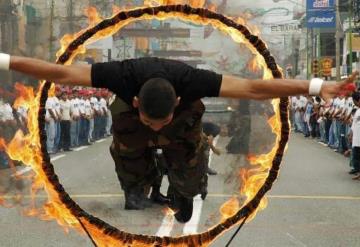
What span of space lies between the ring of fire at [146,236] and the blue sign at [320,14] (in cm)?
1834

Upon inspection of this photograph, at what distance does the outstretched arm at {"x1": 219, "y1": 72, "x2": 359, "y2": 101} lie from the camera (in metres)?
4.77

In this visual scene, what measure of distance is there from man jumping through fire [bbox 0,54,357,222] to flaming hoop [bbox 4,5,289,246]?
1.60 feet

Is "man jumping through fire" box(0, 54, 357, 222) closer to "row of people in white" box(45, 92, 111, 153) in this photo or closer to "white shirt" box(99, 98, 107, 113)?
"row of people in white" box(45, 92, 111, 153)

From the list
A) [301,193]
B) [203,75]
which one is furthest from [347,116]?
[203,75]

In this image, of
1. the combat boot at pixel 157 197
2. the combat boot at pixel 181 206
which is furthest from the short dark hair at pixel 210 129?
the combat boot at pixel 181 206

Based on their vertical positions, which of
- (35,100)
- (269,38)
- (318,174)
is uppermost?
(269,38)

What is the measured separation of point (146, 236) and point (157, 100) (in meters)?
1.42

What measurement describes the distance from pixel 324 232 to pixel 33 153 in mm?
3734

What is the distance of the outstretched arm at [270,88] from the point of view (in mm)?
4773

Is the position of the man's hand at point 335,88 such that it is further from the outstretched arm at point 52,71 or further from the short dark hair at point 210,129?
the short dark hair at point 210,129

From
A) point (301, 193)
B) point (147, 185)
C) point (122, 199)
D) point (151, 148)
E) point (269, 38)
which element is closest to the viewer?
point (151, 148)

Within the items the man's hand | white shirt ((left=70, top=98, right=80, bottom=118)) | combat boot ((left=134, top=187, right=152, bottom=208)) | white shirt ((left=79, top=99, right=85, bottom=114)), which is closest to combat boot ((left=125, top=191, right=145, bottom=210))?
combat boot ((left=134, top=187, right=152, bottom=208))

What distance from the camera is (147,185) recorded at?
630cm

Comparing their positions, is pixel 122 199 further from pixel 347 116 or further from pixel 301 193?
pixel 347 116
